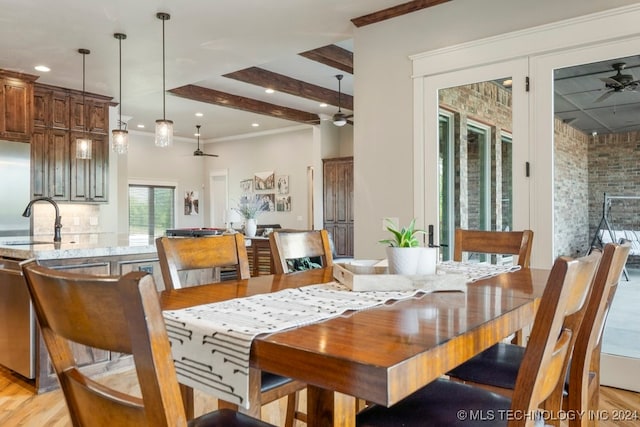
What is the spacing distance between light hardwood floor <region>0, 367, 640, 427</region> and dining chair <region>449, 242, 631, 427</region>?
1142mm

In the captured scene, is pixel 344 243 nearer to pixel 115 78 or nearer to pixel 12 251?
pixel 115 78

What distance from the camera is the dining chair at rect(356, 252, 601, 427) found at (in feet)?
2.93

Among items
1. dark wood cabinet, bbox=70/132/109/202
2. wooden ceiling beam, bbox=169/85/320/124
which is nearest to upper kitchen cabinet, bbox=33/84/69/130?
dark wood cabinet, bbox=70/132/109/202

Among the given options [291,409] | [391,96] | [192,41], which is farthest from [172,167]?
[291,409]

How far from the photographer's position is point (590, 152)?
3.08 meters

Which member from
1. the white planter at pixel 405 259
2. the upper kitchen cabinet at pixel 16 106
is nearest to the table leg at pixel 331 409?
the white planter at pixel 405 259

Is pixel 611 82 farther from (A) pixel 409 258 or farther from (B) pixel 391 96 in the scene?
(A) pixel 409 258

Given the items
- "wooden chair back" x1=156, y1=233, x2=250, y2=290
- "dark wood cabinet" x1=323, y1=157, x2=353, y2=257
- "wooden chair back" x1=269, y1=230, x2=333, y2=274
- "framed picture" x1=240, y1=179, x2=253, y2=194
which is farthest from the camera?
"framed picture" x1=240, y1=179, x2=253, y2=194

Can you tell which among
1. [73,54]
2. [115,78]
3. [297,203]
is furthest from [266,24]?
[297,203]

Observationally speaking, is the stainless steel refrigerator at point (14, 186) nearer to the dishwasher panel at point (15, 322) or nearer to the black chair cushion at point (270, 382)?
the dishwasher panel at point (15, 322)

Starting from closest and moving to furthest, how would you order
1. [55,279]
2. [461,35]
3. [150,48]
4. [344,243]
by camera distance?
[55,279] < [461,35] < [150,48] < [344,243]

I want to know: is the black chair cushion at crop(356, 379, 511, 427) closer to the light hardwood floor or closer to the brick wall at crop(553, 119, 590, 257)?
the light hardwood floor

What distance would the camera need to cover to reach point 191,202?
11.7 metres

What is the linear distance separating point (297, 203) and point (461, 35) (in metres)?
6.98
